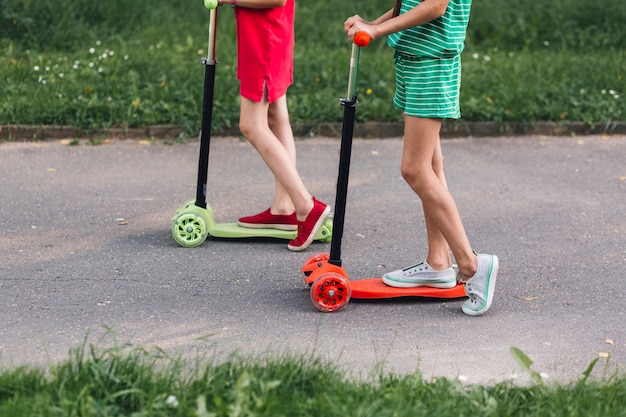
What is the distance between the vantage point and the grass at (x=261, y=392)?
3.40m

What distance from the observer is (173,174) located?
23.9 ft

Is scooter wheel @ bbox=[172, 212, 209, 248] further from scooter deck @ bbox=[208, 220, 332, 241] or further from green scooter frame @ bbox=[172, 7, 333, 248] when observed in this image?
scooter deck @ bbox=[208, 220, 332, 241]

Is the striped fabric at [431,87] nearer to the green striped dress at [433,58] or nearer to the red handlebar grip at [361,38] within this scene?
the green striped dress at [433,58]

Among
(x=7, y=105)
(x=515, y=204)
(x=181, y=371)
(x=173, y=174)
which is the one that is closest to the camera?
(x=181, y=371)

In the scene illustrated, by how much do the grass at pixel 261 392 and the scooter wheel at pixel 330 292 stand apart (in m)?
0.80

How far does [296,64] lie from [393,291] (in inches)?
194

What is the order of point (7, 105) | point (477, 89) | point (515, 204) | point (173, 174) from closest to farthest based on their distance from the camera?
point (515, 204)
point (173, 174)
point (7, 105)
point (477, 89)

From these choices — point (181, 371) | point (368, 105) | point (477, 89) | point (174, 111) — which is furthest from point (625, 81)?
point (181, 371)

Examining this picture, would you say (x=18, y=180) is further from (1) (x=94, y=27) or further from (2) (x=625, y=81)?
(2) (x=625, y=81)

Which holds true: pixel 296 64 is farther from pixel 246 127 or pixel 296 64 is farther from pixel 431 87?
pixel 431 87

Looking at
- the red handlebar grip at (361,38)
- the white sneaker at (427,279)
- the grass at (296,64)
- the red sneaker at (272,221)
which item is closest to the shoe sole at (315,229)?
the red sneaker at (272,221)

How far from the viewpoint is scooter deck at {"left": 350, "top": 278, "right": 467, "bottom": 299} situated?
4.84m

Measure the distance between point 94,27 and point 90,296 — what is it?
5930 mm

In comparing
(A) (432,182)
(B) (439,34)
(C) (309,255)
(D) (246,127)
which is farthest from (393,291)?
(D) (246,127)
